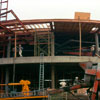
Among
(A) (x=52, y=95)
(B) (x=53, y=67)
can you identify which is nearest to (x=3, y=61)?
(B) (x=53, y=67)

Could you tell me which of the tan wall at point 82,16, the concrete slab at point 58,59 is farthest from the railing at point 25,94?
the tan wall at point 82,16

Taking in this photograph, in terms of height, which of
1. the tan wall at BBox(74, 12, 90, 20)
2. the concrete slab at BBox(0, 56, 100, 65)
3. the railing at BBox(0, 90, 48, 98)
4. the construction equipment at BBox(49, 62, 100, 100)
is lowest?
the railing at BBox(0, 90, 48, 98)

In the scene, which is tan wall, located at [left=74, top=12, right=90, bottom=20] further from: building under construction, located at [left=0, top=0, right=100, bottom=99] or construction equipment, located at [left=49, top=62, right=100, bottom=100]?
construction equipment, located at [left=49, top=62, right=100, bottom=100]

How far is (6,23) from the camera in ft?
75.7

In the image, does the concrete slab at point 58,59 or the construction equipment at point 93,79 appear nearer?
the construction equipment at point 93,79

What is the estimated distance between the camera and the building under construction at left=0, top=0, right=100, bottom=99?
22.5 m

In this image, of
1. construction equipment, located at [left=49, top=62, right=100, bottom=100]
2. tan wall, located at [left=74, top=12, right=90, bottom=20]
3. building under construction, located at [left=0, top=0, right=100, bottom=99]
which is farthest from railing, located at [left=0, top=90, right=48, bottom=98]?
tan wall, located at [left=74, top=12, right=90, bottom=20]

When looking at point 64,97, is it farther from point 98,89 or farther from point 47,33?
point 47,33

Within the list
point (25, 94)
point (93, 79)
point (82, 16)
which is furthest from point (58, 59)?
point (93, 79)

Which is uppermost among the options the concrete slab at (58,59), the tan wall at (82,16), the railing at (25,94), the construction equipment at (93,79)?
the tan wall at (82,16)

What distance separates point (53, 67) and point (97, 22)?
8511mm

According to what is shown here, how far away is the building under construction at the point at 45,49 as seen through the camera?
2250 centimetres

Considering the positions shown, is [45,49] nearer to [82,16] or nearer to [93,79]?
[82,16]

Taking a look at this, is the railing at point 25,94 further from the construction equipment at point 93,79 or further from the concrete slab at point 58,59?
the construction equipment at point 93,79
